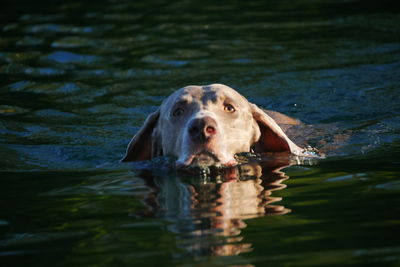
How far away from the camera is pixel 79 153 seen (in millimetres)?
7230

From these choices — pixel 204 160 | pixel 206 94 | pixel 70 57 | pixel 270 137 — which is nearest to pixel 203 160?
pixel 204 160

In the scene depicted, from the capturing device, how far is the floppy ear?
646 cm

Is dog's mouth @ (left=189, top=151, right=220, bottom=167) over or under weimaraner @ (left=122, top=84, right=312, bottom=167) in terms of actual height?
under

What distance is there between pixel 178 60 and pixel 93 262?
796cm

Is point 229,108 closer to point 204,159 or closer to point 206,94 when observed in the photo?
point 206,94

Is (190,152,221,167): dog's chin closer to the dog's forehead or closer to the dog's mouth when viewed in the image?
the dog's mouth

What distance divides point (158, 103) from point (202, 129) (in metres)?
3.96

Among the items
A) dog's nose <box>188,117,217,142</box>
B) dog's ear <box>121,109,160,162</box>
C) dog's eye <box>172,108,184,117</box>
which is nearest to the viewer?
dog's nose <box>188,117,217,142</box>

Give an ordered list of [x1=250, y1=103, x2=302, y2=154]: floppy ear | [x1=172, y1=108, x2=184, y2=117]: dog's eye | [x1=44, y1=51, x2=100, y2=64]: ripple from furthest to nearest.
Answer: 1. [x1=44, y1=51, x2=100, y2=64]: ripple
2. [x1=250, y1=103, x2=302, y2=154]: floppy ear
3. [x1=172, y1=108, x2=184, y2=117]: dog's eye

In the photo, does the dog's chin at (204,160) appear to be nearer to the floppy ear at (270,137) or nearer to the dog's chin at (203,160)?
the dog's chin at (203,160)

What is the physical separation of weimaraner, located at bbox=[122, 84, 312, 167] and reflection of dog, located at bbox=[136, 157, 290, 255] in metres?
0.18

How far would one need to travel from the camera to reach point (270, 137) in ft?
21.7

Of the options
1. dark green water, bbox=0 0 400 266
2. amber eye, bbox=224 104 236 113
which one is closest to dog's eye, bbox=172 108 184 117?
amber eye, bbox=224 104 236 113

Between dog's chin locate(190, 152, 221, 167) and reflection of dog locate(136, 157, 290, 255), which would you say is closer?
reflection of dog locate(136, 157, 290, 255)
